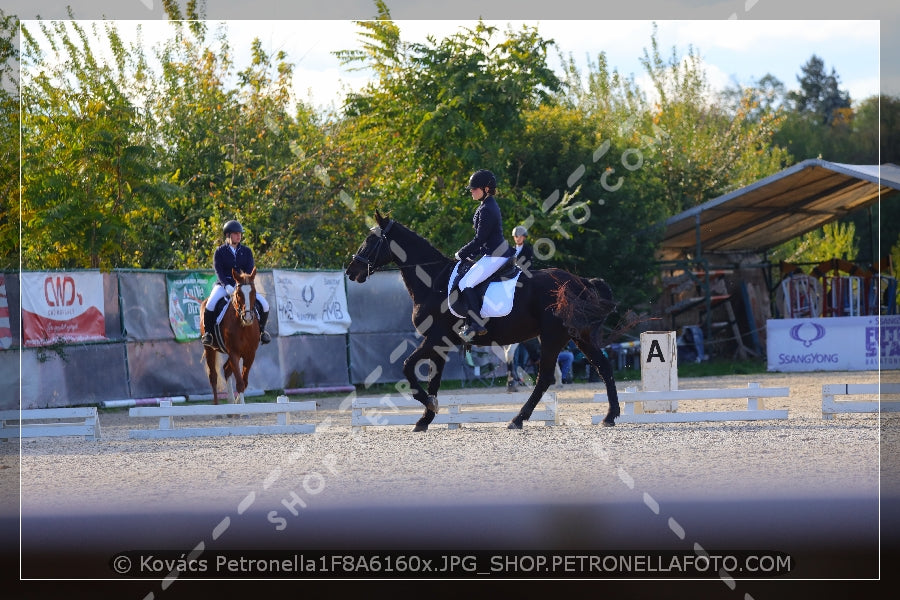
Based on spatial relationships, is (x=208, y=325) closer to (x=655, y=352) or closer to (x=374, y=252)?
(x=374, y=252)

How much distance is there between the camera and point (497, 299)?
42.1 ft

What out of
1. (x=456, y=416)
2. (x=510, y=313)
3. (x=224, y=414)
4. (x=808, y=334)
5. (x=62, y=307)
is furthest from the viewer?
(x=808, y=334)

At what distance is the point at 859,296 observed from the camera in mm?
30531

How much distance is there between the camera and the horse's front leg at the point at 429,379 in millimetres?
12562

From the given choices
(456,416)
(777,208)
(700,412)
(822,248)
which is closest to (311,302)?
(456,416)

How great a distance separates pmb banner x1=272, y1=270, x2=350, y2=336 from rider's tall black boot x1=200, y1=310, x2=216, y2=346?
5.15 m

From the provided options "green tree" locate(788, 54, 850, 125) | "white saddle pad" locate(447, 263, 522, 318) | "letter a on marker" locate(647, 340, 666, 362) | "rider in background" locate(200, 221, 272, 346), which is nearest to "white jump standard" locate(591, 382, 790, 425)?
"letter a on marker" locate(647, 340, 666, 362)

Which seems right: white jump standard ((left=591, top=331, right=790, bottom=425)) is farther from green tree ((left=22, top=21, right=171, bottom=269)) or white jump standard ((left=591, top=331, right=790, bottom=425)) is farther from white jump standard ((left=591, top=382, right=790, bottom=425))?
green tree ((left=22, top=21, right=171, bottom=269))

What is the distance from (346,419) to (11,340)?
18.7ft

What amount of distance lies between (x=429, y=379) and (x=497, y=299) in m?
1.17

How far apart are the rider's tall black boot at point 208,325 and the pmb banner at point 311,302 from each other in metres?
5.15

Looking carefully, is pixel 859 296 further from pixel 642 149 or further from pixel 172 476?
pixel 172 476

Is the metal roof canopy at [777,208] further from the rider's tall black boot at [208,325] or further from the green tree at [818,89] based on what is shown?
the green tree at [818,89]

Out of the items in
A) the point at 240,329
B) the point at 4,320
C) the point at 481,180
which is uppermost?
the point at 481,180
